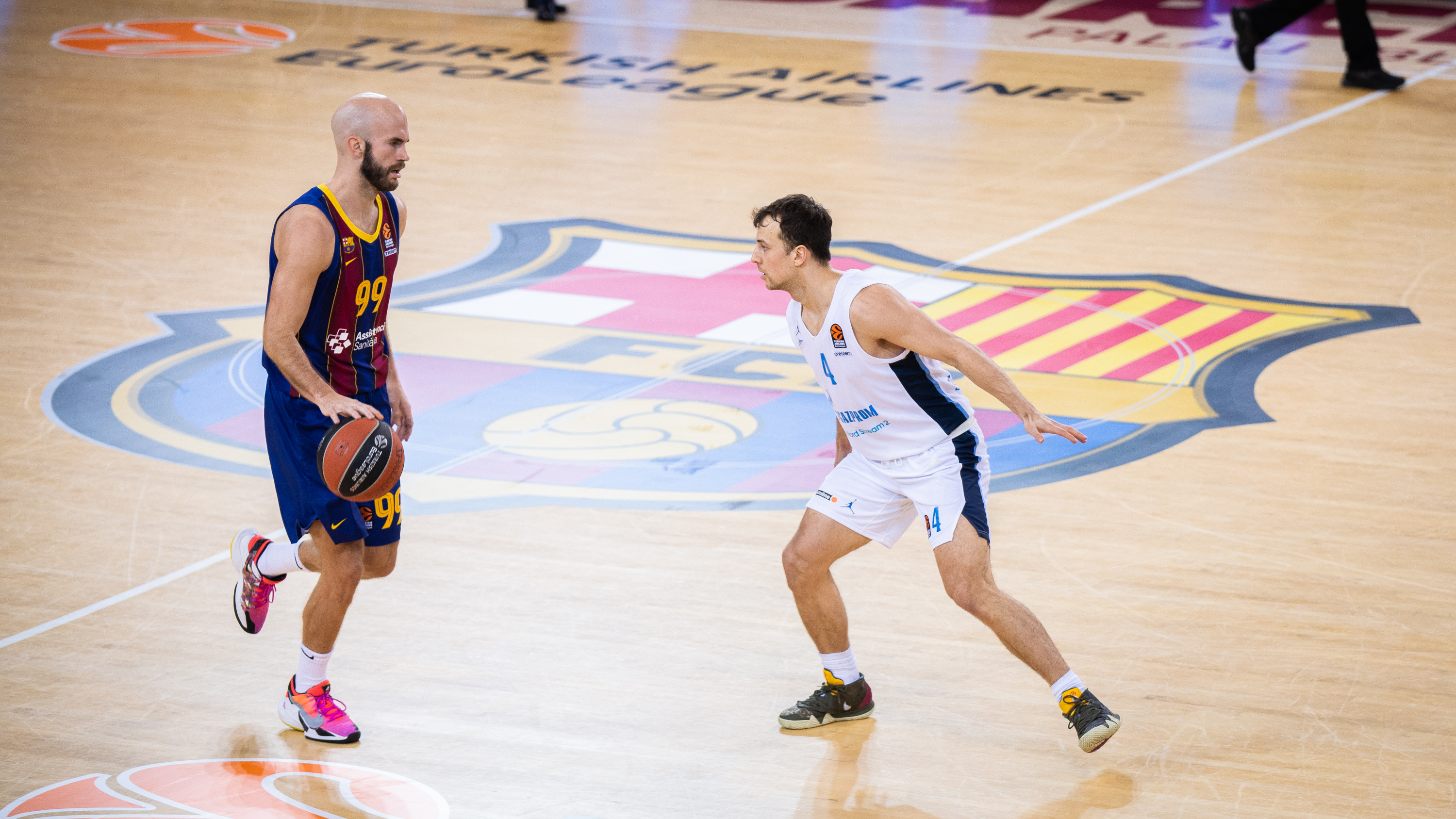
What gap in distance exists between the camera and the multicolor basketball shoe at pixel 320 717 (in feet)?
16.2

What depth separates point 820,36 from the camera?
63.6ft

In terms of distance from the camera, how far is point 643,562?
641 cm

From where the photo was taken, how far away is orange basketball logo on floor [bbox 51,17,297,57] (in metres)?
17.7

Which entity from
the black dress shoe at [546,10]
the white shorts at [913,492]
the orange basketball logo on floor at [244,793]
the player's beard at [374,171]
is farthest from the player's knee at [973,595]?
the black dress shoe at [546,10]

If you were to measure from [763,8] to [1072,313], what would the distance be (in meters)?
12.5

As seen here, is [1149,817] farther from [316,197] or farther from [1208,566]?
[316,197]

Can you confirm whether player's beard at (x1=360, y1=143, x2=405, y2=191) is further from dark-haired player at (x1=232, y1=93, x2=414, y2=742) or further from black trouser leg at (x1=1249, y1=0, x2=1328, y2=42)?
black trouser leg at (x1=1249, y1=0, x2=1328, y2=42)

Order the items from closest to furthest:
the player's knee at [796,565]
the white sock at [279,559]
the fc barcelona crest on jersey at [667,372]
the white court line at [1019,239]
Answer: the player's knee at [796,565] < the white sock at [279,559] < the white court line at [1019,239] < the fc barcelona crest on jersey at [667,372]

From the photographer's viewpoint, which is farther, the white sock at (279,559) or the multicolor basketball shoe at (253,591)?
the multicolor basketball shoe at (253,591)

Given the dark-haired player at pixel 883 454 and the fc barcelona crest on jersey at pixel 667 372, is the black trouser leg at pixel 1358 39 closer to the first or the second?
the fc barcelona crest on jersey at pixel 667 372

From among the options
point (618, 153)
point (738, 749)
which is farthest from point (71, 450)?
point (618, 153)

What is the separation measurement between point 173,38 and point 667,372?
12015 millimetres

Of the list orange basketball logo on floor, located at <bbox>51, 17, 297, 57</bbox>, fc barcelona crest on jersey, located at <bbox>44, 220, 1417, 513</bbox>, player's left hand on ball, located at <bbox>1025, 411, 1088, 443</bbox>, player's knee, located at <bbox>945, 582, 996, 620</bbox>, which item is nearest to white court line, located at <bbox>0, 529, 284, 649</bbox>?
fc barcelona crest on jersey, located at <bbox>44, 220, 1417, 513</bbox>

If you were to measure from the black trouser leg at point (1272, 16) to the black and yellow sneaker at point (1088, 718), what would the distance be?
13021 mm
